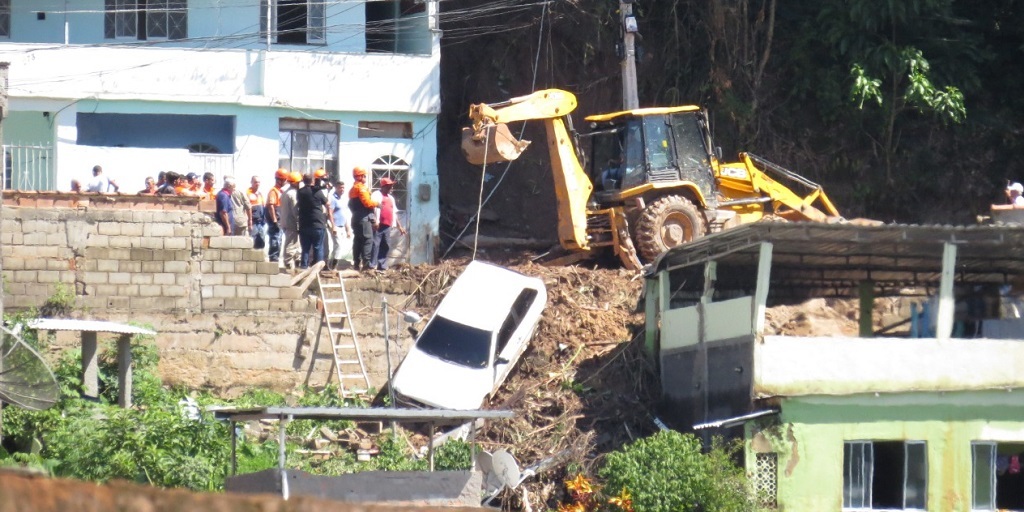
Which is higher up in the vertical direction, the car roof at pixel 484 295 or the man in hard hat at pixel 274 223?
the man in hard hat at pixel 274 223

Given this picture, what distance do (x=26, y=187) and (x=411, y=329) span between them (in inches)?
266

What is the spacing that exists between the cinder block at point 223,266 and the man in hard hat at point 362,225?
7.30ft

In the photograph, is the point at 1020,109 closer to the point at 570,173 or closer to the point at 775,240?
the point at 570,173

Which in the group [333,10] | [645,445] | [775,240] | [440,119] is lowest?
[645,445]

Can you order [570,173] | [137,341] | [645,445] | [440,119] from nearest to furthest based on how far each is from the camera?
[645,445] < [137,341] < [570,173] < [440,119]

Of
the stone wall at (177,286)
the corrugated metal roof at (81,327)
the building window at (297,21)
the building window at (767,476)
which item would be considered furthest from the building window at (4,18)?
the building window at (767,476)

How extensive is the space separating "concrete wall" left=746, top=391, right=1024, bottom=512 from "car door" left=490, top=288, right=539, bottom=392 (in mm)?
4126

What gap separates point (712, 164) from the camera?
2206 centimetres

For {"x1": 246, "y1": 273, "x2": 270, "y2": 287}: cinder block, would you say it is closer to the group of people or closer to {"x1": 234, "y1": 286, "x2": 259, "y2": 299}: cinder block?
{"x1": 234, "y1": 286, "x2": 259, "y2": 299}: cinder block

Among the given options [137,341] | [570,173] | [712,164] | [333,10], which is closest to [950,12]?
[712,164]

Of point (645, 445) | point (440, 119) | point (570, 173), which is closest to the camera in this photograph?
point (645, 445)

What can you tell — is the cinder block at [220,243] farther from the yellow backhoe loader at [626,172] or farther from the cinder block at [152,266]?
the yellow backhoe loader at [626,172]

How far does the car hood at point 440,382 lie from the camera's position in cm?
1827

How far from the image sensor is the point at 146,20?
24578 millimetres
